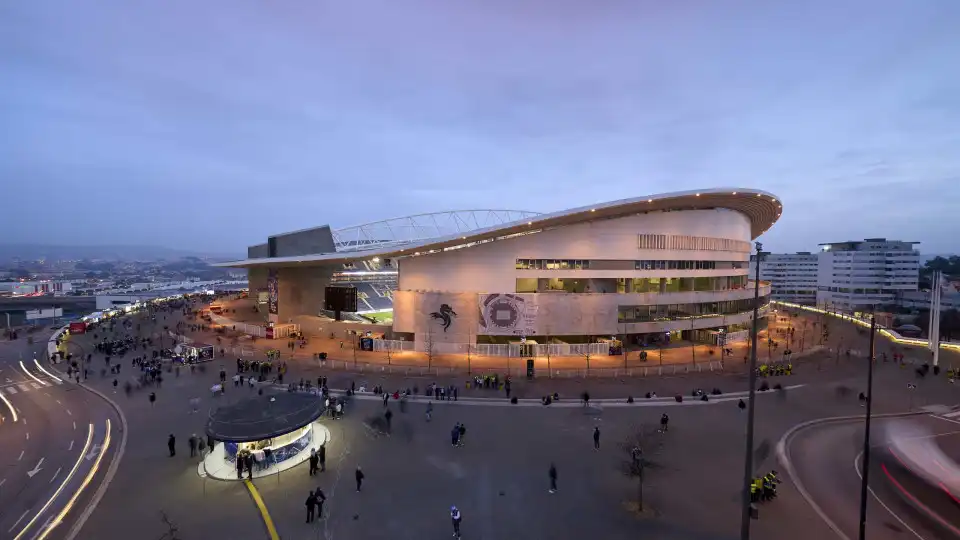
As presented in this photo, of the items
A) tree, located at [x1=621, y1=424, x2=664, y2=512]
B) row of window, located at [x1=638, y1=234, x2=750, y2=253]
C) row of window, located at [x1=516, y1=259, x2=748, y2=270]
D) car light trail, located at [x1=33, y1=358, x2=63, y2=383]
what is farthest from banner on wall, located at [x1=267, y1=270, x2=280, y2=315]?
tree, located at [x1=621, y1=424, x2=664, y2=512]

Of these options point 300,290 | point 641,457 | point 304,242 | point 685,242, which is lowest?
point 641,457

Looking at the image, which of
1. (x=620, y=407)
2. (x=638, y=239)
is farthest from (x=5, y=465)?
(x=638, y=239)

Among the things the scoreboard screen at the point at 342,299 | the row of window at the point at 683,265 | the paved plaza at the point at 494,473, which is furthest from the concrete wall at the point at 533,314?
the paved plaza at the point at 494,473

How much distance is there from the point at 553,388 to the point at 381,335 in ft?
64.8

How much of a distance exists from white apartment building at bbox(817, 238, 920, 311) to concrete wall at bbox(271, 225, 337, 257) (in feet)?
340

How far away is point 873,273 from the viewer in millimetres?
98312

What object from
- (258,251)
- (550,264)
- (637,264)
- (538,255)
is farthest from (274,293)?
(637,264)

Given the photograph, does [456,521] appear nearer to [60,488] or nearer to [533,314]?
[60,488]

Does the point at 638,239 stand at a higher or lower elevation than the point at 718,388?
higher

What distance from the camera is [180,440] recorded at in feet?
58.3

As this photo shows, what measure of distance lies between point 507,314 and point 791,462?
22475 mm

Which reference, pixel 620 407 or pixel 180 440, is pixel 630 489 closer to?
pixel 620 407

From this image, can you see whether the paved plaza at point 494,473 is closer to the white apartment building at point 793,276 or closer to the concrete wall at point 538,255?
the concrete wall at point 538,255

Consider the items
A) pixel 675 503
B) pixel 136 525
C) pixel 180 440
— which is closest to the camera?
pixel 136 525
